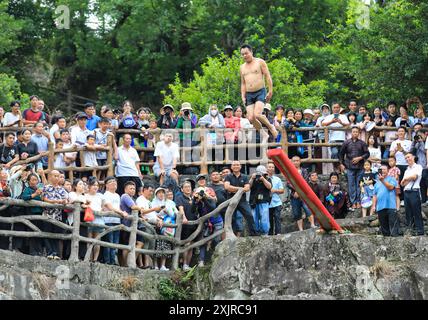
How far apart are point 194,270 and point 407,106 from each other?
794 centimetres

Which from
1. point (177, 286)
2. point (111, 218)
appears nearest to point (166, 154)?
point (111, 218)

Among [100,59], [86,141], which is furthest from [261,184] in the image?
[100,59]

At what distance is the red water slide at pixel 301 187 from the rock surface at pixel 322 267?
46cm

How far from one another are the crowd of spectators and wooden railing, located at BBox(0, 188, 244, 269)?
156 millimetres

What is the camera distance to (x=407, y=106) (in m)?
29.5

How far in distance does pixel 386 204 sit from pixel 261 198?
8.23 ft

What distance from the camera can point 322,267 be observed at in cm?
2361

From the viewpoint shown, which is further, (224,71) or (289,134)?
(224,71)

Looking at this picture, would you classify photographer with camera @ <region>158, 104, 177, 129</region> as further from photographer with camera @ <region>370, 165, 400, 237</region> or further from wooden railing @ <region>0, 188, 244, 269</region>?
photographer with camera @ <region>370, 165, 400, 237</region>

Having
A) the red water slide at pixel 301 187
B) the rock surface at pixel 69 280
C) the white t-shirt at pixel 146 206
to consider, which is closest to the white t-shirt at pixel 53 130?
the white t-shirt at pixel 146 206

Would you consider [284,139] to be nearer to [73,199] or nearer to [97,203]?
[97,203]
